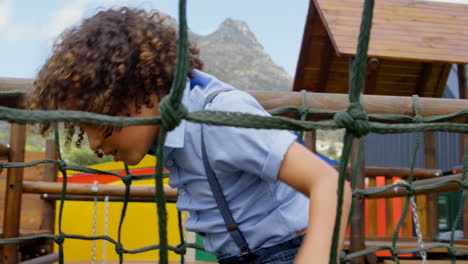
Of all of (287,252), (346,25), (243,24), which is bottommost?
(287,252)

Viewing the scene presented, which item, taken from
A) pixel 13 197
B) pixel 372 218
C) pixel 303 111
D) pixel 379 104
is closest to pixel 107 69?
pixel 303 111

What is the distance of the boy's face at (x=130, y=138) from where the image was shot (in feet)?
2.47

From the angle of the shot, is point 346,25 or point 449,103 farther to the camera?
point 346,25

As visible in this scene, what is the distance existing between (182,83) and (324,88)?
3568mm

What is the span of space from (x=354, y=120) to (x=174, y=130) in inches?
12.5

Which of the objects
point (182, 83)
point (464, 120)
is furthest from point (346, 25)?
point (182, 83)

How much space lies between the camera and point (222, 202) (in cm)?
76

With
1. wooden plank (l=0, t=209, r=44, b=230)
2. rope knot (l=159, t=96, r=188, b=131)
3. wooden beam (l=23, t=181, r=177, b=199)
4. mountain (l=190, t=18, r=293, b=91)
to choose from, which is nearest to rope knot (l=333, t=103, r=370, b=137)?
rope knot (l=159, t=96, r=188, b=131)

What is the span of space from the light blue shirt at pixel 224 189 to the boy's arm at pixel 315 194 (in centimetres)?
7

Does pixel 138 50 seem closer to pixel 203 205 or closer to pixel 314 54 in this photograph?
pixel 203 205

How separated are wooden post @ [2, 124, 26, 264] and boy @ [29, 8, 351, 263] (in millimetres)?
656

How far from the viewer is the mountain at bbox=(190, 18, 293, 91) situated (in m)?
45.5

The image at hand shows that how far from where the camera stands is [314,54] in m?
3.83

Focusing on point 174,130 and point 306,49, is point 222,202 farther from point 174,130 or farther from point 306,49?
point 306,49
